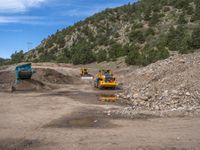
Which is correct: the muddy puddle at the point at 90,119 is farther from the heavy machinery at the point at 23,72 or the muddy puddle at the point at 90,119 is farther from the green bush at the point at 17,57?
the green bush at the point at 17,57

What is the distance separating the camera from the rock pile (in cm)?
2702

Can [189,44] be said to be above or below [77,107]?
above

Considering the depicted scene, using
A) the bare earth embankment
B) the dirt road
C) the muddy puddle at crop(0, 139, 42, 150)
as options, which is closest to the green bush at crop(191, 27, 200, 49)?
the bare earth embankment

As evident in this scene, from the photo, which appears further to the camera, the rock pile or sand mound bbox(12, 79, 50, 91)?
sand mound bbox(12, 79, 50, 91)

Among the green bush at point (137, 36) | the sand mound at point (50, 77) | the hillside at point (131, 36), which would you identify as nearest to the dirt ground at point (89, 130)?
the sand mound at point (50, 77)

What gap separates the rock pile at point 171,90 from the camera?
27016 millimetres

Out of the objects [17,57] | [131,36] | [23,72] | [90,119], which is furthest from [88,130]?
[17,57]

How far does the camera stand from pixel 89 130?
1923 cm

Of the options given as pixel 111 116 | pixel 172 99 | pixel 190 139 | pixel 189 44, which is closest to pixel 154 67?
pixel 189 44

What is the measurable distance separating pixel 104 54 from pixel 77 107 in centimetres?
5164

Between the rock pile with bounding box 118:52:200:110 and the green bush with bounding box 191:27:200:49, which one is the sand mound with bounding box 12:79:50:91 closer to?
the rock pile with bounding box 118:52:200:110

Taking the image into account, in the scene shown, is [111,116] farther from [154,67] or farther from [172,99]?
[154,67]

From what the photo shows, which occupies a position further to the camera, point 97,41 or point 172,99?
point 97,41

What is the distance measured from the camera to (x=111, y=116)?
2369 centimetres
